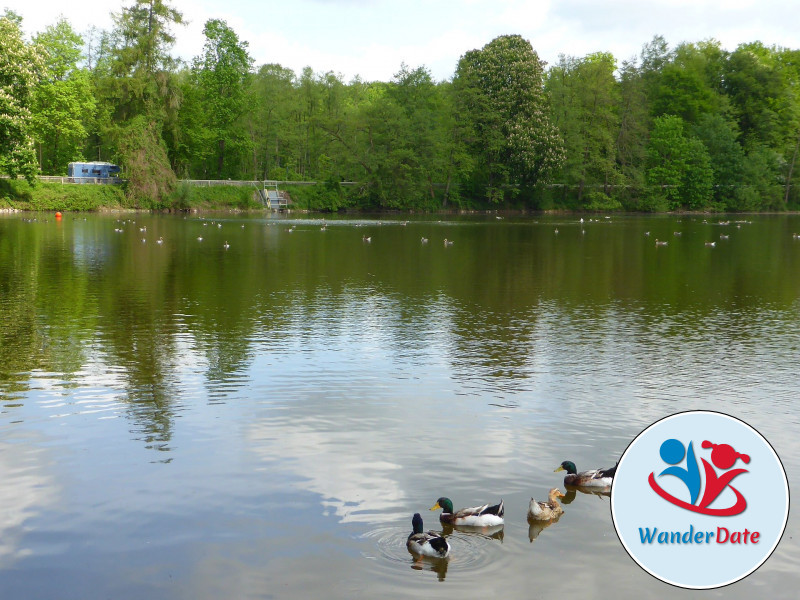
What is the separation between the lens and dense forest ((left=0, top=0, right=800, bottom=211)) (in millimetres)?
102312

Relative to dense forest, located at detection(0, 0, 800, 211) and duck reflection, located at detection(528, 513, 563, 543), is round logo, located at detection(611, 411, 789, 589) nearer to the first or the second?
duck reflection, located at detection(528, 513, 563, 543)

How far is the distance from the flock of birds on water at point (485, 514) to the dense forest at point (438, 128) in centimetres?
9597

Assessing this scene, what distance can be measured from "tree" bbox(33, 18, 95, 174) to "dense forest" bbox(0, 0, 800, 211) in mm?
286

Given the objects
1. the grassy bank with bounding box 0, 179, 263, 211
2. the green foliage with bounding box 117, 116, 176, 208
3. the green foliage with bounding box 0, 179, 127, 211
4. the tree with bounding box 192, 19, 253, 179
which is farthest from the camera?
the tree with bounding box 192, 19, 253, 179

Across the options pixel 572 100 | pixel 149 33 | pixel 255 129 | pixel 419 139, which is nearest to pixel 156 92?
pixel 149 33

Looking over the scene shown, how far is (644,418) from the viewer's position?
16172 millimetres

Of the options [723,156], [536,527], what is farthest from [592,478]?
[723,156]

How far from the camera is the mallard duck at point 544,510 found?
11586mm

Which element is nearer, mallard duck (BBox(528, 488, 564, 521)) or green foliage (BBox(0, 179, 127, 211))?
mallard duck (BBox(528, 488, 564, 521))

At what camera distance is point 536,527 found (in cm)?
1159

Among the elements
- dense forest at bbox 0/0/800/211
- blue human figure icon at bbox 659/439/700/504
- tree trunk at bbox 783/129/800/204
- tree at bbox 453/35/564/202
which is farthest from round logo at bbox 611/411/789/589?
tree trunk at bbox 783/129/800/204

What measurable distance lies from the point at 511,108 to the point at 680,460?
109233mm

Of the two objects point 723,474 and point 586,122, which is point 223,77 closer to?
point 586,122

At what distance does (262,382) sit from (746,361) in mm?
12952
